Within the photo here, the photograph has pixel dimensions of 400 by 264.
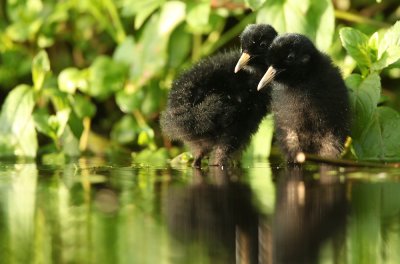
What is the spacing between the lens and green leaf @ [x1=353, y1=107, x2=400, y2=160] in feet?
15.0

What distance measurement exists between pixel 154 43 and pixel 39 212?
2526mm

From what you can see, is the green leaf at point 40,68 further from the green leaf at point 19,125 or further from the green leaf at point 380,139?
the green leaf at point 380,139

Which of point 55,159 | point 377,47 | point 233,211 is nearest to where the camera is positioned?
point 233,211

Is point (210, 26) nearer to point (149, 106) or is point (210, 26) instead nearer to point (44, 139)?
point (149, 106)

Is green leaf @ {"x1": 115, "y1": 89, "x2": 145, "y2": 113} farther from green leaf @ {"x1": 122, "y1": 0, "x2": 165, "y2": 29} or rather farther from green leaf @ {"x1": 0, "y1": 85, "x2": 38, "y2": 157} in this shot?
green leaf @ {"x1": 0, "y1": 85, "x2": 38, "y2": 157}

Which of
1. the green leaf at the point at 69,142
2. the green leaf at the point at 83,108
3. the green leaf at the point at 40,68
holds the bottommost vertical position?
the green leaf at the point at 69,142

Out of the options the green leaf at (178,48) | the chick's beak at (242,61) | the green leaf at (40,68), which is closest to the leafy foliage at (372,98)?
the chick's beak at (242,61)

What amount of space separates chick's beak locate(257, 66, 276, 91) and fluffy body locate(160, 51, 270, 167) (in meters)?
0.20

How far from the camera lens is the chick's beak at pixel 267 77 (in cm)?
Answer: 422

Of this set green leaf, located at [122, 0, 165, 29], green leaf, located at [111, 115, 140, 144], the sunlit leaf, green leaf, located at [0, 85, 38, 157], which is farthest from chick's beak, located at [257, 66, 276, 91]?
green leaf, located at [0, 85, 38, 157]

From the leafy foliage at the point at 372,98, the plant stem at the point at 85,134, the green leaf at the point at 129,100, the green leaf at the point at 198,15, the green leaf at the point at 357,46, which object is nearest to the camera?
the leafy foliage at the point at 372,98

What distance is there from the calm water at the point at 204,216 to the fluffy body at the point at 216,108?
0.59 ft

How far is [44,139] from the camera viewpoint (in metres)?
6.33

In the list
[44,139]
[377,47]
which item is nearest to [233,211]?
[377,47]
